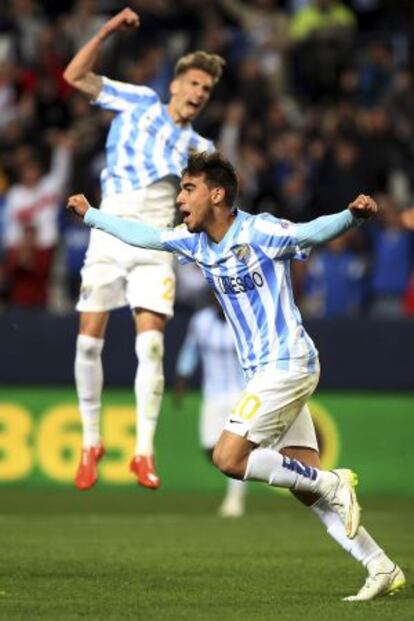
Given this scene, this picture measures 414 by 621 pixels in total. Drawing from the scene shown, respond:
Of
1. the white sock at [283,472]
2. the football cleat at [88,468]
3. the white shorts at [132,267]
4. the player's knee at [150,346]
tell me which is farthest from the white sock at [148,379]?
the white sock at [283,472]

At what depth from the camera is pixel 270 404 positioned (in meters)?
11.1

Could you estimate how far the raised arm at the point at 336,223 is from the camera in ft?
34.2

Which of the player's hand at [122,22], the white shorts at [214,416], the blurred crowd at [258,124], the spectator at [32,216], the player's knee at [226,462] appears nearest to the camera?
the player's knee at [226,462]

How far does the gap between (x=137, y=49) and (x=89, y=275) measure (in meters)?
10.7

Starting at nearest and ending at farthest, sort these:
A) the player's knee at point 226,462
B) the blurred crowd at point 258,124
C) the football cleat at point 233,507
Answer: the player's knee at point 226,462 < the football cleat at point 233,507 < the blurred crowd at point 258,124

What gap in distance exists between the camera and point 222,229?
37.0 ft

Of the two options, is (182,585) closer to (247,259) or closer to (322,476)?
(322,476)

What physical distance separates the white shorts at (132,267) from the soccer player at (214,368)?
618cm

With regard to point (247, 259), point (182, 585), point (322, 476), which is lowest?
point (182, 585)

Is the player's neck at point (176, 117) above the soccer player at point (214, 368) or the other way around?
above

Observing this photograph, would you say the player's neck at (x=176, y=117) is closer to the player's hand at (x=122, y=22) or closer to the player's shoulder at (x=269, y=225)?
the player's hand at (x=122, y=22)

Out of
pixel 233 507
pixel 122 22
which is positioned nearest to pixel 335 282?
pixel 233 507

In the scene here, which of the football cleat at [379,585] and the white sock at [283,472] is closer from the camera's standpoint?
the white sock at [283,472]

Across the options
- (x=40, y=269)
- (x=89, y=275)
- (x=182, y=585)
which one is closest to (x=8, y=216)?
(x=40, y=269)
